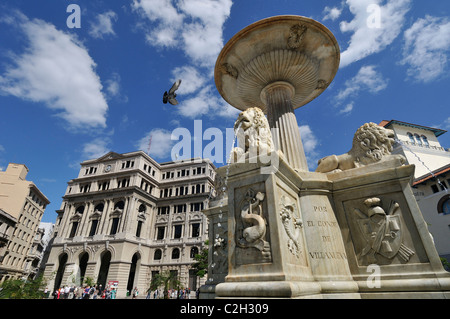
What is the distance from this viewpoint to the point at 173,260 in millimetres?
40375

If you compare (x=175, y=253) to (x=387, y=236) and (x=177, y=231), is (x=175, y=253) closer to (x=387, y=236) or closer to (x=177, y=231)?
(x=177, y=231)

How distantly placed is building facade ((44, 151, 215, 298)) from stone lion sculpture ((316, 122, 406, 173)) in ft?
124

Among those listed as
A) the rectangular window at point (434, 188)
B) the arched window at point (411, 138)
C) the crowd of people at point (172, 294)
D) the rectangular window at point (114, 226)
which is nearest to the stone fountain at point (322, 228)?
the rectangular window at point (434, 188)

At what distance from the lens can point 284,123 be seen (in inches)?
254

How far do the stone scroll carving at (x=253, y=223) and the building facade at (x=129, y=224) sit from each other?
38304 mm

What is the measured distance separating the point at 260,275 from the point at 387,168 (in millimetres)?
3183

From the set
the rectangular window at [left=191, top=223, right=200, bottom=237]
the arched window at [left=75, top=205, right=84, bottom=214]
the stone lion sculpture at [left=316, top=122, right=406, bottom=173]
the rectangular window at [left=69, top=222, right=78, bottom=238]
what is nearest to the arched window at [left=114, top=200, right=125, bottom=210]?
the arched window at [left=75, top=205, right=84, bottom=214]

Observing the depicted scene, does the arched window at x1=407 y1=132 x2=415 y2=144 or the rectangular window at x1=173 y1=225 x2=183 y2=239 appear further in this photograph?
the rectangular window at x1=173 y1=225 x2=183 y2=239

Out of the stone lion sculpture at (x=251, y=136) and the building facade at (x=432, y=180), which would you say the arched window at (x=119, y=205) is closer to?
the building facade at (x=432, y=180)

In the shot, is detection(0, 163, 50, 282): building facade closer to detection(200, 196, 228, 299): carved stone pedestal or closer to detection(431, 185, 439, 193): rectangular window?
detection(200, 196, 228, 299): carved stone pedestal

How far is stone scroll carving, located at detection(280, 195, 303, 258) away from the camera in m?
3.70

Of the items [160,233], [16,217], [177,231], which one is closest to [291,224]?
[177,231]

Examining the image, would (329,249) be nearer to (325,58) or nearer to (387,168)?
(387,168)
